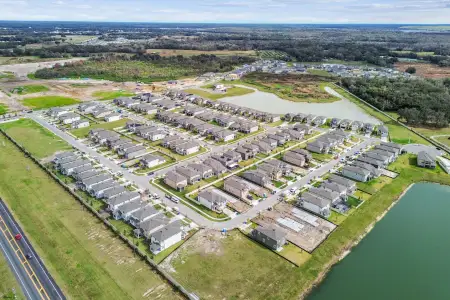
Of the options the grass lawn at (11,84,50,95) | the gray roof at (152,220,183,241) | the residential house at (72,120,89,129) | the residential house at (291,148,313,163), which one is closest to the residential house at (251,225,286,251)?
the gray roof at (152,220,183,241)

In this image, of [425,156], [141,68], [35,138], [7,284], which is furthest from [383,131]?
[141,68]

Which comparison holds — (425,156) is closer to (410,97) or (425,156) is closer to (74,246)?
(410,97)

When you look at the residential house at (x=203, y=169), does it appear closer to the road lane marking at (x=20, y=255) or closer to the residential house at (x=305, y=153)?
the residential house at (x=305, y=153)

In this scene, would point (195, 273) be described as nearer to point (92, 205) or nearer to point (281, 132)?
point (92, 205)

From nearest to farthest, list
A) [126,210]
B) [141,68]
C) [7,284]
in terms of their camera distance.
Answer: [7,284]
[126,210]
[141,68]

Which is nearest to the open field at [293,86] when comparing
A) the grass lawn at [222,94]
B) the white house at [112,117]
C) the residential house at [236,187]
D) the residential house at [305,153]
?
the grass lawn at [222,94]

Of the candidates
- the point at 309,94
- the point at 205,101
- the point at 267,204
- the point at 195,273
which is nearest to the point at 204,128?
the point at 205,101
